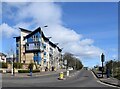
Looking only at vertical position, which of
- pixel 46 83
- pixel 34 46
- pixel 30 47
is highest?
pixel 34 46

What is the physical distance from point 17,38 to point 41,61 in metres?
16.2

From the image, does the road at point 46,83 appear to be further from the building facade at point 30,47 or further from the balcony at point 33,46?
the balcony at point 33,46

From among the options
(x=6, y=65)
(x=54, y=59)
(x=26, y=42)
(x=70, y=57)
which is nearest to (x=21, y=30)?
(x=26, y=42)

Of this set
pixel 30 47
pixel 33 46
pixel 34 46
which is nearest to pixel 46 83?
pixel 34 46

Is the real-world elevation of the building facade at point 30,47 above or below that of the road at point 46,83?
above

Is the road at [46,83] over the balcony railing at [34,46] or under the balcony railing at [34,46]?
under


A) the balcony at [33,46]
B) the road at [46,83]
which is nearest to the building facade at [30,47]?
the balcony at [33,46]

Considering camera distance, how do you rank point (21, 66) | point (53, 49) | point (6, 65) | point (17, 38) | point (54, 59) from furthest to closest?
point (53, 49) → point (54, 59) → point (17, 38) → point (21, 66) → point (6, 65)

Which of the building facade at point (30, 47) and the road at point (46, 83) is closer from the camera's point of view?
the road at point (46, 83)

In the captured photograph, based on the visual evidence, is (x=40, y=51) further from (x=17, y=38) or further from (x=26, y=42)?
(x=17, y=38)

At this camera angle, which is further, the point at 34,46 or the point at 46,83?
the point at 34,46

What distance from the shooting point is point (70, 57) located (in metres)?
179

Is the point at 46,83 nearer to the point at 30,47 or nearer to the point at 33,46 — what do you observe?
the point at 33,46

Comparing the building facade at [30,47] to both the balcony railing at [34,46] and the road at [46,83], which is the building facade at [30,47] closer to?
the balcony railing at [34,46]
